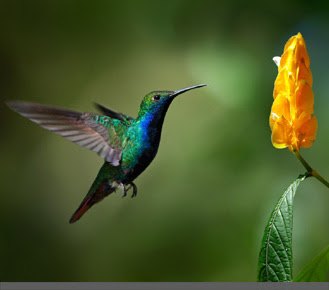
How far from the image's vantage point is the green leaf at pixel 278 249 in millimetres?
790

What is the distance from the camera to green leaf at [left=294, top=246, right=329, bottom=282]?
818mm

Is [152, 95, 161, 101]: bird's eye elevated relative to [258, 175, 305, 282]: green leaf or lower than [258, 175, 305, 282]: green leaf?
elevated

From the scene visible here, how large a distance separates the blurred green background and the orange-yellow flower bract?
1.34 meters

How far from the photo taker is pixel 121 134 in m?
1.35

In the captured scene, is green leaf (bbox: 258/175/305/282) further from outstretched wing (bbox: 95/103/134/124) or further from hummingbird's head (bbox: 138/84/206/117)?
outstretched wing (bbox: 95/103/134/124)

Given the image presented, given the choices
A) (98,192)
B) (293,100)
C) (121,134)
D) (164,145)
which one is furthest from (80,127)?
(164,145)

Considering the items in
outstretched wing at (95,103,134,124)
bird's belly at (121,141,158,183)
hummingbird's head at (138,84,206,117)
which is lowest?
bird's belly at (121,141,158,183)

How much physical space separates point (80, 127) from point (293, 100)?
23.4 inches

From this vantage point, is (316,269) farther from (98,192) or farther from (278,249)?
(98,192)

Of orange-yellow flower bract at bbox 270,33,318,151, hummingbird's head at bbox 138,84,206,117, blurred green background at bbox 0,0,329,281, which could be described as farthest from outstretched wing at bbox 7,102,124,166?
blurred green background at bbox 0,0,329,281

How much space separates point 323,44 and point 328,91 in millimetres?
274

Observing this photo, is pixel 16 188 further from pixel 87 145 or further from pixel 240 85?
pixel 87 145

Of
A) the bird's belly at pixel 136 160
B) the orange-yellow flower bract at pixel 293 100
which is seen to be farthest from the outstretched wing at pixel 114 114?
the orange-yellow flower bract at pixel 293 100

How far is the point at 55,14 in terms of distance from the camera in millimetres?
3156
